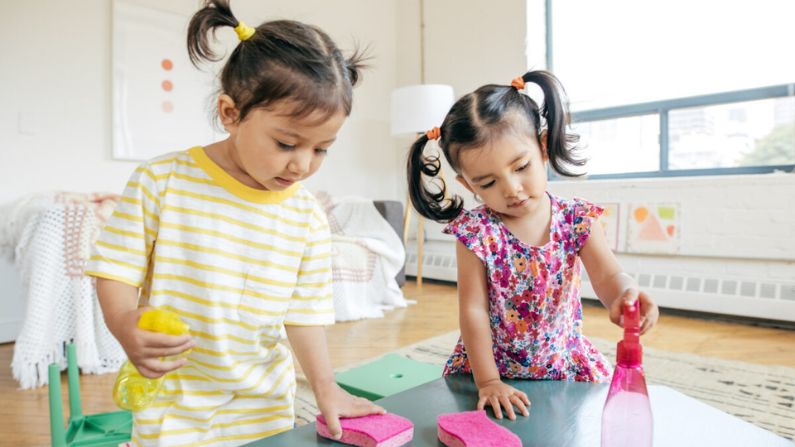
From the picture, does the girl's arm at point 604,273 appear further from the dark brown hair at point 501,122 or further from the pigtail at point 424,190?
the pigtail at point 424,190

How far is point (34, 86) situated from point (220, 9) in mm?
2377

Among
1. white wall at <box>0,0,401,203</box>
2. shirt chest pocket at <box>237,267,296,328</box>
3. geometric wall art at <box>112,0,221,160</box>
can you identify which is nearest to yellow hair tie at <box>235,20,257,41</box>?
shirt chest pocket at <box>237,267,296,328</box>

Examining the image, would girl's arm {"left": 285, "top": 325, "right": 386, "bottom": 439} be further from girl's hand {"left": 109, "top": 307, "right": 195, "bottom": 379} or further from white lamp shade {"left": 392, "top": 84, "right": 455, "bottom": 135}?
white lamp shade {"left": 392, "top": 84, "right": 455, "bottom": 135}

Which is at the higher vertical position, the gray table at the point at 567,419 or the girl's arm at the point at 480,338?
the girl's arm at the point at 480,338

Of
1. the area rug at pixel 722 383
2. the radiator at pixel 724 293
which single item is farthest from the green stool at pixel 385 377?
the radiator at pixel 724 293

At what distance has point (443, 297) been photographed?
3.39 meters

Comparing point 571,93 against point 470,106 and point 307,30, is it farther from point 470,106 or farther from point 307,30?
point 307,30

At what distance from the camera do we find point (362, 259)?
9.27 ft

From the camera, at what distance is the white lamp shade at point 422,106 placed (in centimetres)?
343

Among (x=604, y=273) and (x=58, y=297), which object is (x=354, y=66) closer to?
(x=604, y=273)

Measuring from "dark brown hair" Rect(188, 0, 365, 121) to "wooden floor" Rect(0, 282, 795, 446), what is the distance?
113cm

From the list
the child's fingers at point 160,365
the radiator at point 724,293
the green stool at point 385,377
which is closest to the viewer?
the child's fingers at point 160,365

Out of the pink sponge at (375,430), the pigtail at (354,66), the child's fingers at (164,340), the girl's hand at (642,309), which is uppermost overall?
the pigtail at (354,66)

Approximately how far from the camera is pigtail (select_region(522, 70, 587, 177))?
959mm
